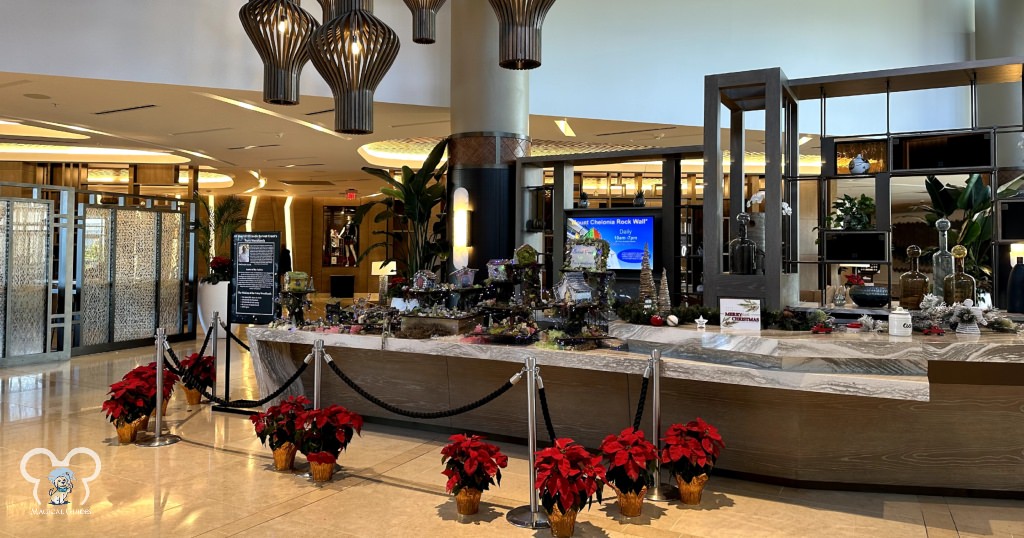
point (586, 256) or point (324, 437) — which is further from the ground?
point (586, 256)

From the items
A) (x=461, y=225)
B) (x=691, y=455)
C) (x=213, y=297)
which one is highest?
(x=461, y=225)

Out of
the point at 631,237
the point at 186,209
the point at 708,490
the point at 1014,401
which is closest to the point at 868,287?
the point at 1014,401

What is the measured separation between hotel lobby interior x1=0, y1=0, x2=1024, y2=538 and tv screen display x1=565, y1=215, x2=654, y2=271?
4cm

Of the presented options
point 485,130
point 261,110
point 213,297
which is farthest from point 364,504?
point 213,297

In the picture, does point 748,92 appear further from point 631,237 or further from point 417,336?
point 631,237

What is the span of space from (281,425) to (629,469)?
7.72 ft

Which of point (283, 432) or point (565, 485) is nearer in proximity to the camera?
point (565, 485)

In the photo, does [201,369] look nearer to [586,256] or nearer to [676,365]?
[586,256]

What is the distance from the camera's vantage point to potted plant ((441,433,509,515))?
4.02 m

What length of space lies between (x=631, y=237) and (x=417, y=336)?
13.9ft

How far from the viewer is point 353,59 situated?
4.75 metres

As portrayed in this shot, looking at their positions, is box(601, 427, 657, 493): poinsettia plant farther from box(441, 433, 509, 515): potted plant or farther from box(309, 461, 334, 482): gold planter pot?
box(309, 461, 334, 482): gold planter pot

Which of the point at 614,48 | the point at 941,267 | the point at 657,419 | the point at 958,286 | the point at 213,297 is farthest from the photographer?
the point at 213,297

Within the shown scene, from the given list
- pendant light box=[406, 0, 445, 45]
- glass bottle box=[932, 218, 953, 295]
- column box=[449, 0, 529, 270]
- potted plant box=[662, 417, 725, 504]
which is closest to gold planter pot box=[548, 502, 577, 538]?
potted plant box=[662, 417, 725, 504]
